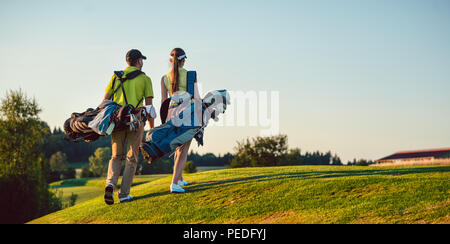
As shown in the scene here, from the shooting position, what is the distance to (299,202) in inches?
348

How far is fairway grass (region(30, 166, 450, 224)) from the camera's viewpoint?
7590 millimetres

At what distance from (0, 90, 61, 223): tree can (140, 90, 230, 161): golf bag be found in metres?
33.9

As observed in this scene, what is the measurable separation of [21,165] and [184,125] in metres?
37.4

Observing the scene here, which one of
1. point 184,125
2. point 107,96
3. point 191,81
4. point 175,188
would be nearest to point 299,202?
point 184,125

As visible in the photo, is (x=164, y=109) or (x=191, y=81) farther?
(x=164, y=109)

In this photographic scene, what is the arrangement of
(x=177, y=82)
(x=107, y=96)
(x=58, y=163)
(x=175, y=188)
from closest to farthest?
(x=177, y=82), (x=107, y=96), (x=175, y=188), (x=58, y=163)

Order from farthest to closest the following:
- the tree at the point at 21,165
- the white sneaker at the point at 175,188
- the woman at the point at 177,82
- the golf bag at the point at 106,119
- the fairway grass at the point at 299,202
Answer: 1. the tree at the point at 21,165
2. the white sneaker at the point at 175,188
3. the woman at the point at 177,82
4. the golf bag at the point at 106,119
5. the fairway grass at the point at 299,202

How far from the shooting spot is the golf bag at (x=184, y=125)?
9.36 metres

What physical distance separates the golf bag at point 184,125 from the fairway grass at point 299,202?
161 cm

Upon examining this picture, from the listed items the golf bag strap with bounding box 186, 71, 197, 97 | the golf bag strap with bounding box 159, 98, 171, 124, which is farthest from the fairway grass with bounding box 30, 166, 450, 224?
Answer: the golf bag strap with bounding box 186, 71, 197, 97

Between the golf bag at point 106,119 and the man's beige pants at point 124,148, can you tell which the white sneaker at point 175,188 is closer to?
the man's beige pants at point 124,148

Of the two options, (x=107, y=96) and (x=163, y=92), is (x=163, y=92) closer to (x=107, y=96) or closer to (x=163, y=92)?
(x=163, y=92)

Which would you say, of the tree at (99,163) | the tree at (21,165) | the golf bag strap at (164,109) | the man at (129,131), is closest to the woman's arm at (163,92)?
the golf bag strap at (164,109)
